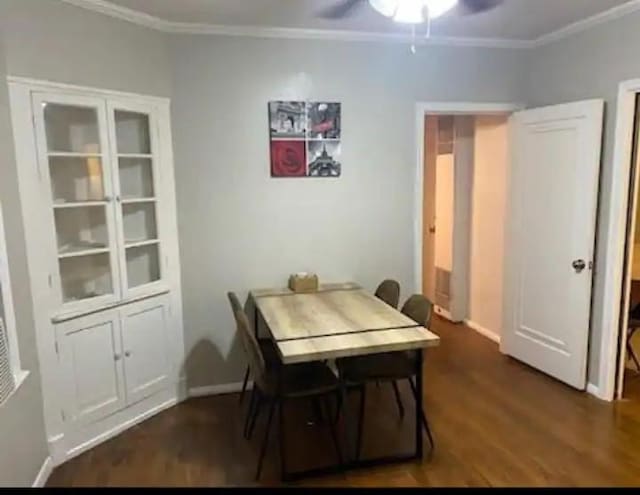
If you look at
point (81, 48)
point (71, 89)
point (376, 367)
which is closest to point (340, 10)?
point (81, 48)

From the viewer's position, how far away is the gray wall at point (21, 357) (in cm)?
230

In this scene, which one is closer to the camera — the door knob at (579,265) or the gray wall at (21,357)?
A: the gray wall at (21,357)

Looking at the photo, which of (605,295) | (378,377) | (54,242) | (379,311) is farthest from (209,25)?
(605,295)

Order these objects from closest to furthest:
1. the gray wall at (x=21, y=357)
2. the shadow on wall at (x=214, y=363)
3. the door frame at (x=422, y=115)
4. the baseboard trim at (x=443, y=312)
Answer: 1. the gray wall at (x=21, y=357)
2. the shadow on wall at (x=214, y=363)
3. the door frame at (x=422, y=115)
4. the baseboard trim at (x=443, y=312)

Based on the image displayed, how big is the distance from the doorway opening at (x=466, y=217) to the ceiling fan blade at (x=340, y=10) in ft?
5.43

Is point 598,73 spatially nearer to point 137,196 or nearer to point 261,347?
point 261,347

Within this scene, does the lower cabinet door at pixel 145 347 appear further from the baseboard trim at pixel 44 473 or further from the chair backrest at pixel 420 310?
the chair backrest at pixel 420 310

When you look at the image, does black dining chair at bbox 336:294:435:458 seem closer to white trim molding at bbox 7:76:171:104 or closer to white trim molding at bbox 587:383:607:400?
white trim molding at bbox 587:383:607:400

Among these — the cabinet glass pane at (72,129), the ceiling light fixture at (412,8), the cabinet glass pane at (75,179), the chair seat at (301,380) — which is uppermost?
the ceiling light fixture at (412,8)

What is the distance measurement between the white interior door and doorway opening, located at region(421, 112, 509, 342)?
33 centimetres

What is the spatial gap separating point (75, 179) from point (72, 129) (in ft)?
0.94

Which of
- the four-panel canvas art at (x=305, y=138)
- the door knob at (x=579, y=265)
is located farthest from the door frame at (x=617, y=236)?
the four-panel canvas art at (x=305, y=138)

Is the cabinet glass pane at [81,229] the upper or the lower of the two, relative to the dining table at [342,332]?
upper

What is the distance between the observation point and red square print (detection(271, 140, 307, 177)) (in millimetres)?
3662
